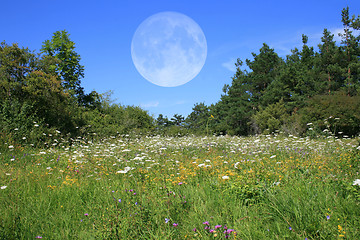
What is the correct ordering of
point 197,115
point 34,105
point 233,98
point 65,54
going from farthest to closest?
point 197,115 → point 233,98 → point 65,54 → point 34,105

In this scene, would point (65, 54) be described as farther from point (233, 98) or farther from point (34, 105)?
point (233, 98)

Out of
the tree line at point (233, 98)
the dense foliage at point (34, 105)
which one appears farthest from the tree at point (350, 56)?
the dense foliage at point (34, 105)

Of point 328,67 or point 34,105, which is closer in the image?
point 34,105

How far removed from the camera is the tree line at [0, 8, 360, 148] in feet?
47.2

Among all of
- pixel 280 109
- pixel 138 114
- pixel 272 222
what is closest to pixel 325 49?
pixel 280 109

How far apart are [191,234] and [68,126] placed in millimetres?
16920

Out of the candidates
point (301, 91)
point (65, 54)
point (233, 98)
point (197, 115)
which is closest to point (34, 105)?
point (65, 54)

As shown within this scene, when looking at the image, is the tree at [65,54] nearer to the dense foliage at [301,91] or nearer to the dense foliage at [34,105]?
the dense foliage at [34,105]

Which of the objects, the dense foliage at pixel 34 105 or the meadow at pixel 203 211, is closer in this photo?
the meadow at pixel 203 211

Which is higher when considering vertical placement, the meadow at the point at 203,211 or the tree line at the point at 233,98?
the tree line at the point at 233,98

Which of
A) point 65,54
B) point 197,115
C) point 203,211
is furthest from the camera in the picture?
point 197,115

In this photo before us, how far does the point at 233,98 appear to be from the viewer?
3753 centimetres

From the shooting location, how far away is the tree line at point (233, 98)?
14383mm

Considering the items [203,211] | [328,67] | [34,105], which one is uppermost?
[328,67]
